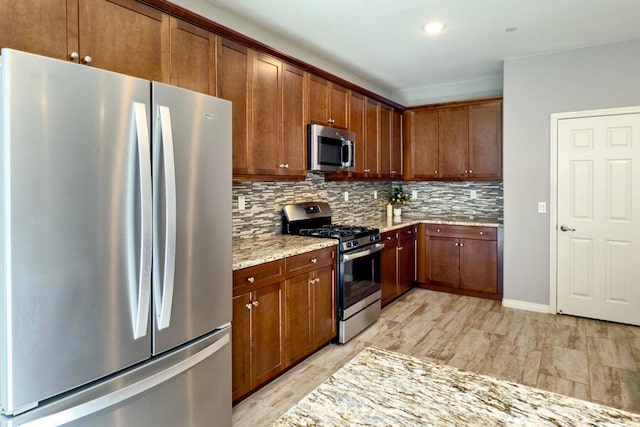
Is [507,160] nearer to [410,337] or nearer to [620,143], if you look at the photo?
[620,143]

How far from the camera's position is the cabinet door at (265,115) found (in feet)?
9.46

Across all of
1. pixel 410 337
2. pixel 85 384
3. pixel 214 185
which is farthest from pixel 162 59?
pixel 410 337

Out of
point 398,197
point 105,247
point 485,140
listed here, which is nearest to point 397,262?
point 398,197

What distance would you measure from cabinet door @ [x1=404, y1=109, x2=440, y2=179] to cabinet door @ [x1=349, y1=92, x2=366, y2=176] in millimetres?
1207

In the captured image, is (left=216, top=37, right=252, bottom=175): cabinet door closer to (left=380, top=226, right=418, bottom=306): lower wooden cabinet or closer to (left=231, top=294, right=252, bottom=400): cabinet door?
(left=231, top=294, right=252, bottom=400): cabinet door

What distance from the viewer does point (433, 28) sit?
341 cm

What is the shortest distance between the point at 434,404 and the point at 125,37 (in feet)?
7.07

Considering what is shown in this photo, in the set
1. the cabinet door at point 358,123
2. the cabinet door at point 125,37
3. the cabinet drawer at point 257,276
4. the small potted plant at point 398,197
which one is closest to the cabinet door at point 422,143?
the small potted plant at point 398,197

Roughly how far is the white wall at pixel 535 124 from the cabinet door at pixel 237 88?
9.98 feet

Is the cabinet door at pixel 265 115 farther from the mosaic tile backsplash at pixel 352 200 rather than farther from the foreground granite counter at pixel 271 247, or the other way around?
the foreground granite counter at pixel 271 247

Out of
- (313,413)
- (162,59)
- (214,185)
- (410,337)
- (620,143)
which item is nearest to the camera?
(313,413)

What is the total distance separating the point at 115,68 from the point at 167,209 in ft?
2.89

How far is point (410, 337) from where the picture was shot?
3561 mm

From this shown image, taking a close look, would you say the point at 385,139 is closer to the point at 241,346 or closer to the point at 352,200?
the point at 352,200
